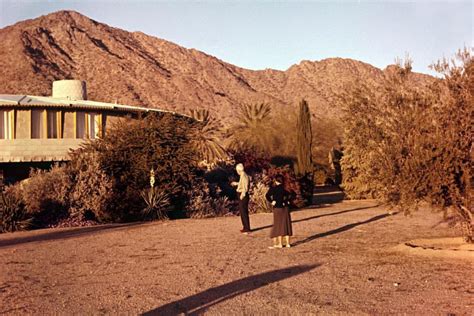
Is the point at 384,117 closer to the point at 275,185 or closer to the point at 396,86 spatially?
the point at 396,86

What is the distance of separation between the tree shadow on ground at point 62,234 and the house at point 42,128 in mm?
11768

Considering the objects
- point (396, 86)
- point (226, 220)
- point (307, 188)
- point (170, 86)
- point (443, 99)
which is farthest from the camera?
point (170, 86)

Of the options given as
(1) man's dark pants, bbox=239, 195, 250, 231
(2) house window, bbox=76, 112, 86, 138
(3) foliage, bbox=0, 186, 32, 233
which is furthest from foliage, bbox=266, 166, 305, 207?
(2) house window, bbox=76, 112, 86, 138

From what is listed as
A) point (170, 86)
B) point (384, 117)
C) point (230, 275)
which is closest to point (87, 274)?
point (230, 275)

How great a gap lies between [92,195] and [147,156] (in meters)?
2.80

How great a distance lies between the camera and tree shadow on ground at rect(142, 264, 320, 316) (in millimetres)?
8961

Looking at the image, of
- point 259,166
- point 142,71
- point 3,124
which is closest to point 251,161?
point 259,166

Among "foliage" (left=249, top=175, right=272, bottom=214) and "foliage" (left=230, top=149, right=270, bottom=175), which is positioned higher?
"foliage" (left=230, top=149, right=270, bottom=175)

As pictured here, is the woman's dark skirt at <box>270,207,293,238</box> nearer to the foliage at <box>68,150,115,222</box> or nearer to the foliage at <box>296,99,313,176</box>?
the foliage at <box>68,150,115,222</box>

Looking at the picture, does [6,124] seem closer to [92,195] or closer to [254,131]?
[92,195]

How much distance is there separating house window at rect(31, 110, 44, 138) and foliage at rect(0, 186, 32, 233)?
505 inches

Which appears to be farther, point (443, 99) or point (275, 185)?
point (275, 185)

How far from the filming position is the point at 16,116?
108ft

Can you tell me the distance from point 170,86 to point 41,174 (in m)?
82.2
